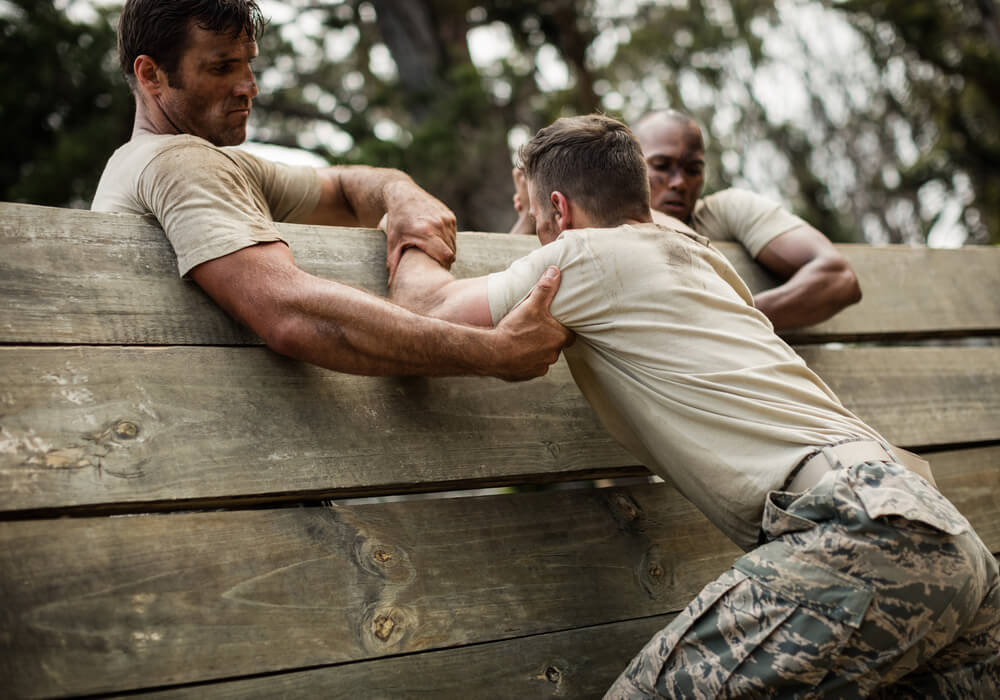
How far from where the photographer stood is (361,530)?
6.01 ft

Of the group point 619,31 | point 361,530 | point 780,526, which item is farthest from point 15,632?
point 619,31

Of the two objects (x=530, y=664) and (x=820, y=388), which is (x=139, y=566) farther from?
(x=820, y=388)

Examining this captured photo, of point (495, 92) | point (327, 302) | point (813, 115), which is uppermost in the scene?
point (327, 302)

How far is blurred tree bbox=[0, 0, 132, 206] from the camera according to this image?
220 inches

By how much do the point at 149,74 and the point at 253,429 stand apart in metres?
0.98

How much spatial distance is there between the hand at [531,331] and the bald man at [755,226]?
2.38 ft

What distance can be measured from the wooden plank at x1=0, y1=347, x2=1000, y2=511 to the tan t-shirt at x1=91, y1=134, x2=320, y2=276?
9.6 inches

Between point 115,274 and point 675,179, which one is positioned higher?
point 675,179

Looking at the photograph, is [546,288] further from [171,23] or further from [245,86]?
[171,23]

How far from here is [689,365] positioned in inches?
67.3

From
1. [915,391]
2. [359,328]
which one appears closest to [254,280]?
[359,328]

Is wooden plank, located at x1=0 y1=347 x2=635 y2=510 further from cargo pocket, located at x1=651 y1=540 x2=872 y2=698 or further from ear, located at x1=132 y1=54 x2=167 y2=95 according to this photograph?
ear, located at x1=132 y1=54 x2=167 y2=95

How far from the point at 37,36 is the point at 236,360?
5092 mm

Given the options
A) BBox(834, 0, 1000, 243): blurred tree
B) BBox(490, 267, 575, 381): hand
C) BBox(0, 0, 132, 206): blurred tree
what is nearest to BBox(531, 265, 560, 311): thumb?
BBox(490, 267, 575, 381): hand
